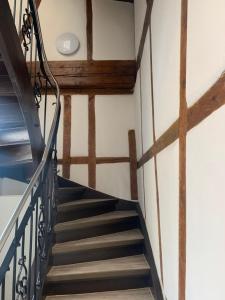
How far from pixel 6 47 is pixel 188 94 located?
1.24 m

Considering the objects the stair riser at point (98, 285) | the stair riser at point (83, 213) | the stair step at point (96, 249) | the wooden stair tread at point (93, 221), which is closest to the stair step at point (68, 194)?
the stair riser at point (83, 213)

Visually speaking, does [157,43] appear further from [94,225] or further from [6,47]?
[94,225]

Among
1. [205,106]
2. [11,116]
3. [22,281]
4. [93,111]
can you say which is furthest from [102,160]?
[205,106]

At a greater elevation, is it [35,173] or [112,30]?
[112,30]

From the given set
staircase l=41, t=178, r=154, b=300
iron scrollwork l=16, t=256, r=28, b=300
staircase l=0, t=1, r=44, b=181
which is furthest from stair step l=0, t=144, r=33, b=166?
iron scrollwork l=16, t=256, r=28, b=300

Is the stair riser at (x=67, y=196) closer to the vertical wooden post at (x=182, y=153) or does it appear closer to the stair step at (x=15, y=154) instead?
the stair step at (x=15, y=154)

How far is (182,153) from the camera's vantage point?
158 centimetres

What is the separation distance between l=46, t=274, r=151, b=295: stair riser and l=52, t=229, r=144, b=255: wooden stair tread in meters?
0.30

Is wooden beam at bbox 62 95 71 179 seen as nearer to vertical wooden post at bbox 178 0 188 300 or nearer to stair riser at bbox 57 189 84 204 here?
stair riser at bbox 57 189 84 204

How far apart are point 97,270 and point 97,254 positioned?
0.85ft

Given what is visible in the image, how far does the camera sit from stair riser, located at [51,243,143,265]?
8.80ft

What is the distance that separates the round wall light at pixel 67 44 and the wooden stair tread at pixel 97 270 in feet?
10.3

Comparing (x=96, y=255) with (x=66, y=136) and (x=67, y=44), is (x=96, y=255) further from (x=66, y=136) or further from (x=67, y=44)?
(x=67, y=44)

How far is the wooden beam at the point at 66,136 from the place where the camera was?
13.8ft
